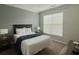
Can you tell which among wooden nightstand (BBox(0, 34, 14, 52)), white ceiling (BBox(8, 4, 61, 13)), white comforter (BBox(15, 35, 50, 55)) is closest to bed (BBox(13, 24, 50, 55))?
white comforter (BBox(15, 35, 50, 55))

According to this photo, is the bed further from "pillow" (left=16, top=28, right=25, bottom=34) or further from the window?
the window

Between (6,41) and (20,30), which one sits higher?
(20,30)

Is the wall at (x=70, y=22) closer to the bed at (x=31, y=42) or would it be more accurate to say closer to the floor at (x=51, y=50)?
the floor at (x=51, y=50)

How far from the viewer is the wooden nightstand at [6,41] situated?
1593 millimetres

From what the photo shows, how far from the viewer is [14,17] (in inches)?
63.7

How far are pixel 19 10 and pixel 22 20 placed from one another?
22 centimetres

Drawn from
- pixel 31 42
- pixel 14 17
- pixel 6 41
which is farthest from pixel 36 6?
pixel 6 41

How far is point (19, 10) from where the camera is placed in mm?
1624

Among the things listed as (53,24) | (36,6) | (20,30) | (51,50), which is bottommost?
(51,50)

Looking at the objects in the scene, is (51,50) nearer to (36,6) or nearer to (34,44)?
(34,44)

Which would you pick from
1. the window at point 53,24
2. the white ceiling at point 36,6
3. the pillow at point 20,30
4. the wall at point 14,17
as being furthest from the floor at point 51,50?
the white ceiling at point 36,6

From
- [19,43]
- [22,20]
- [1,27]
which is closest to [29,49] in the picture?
[19,43]

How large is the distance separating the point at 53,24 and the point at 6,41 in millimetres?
1081

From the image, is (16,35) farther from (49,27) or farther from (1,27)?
(49,27)
